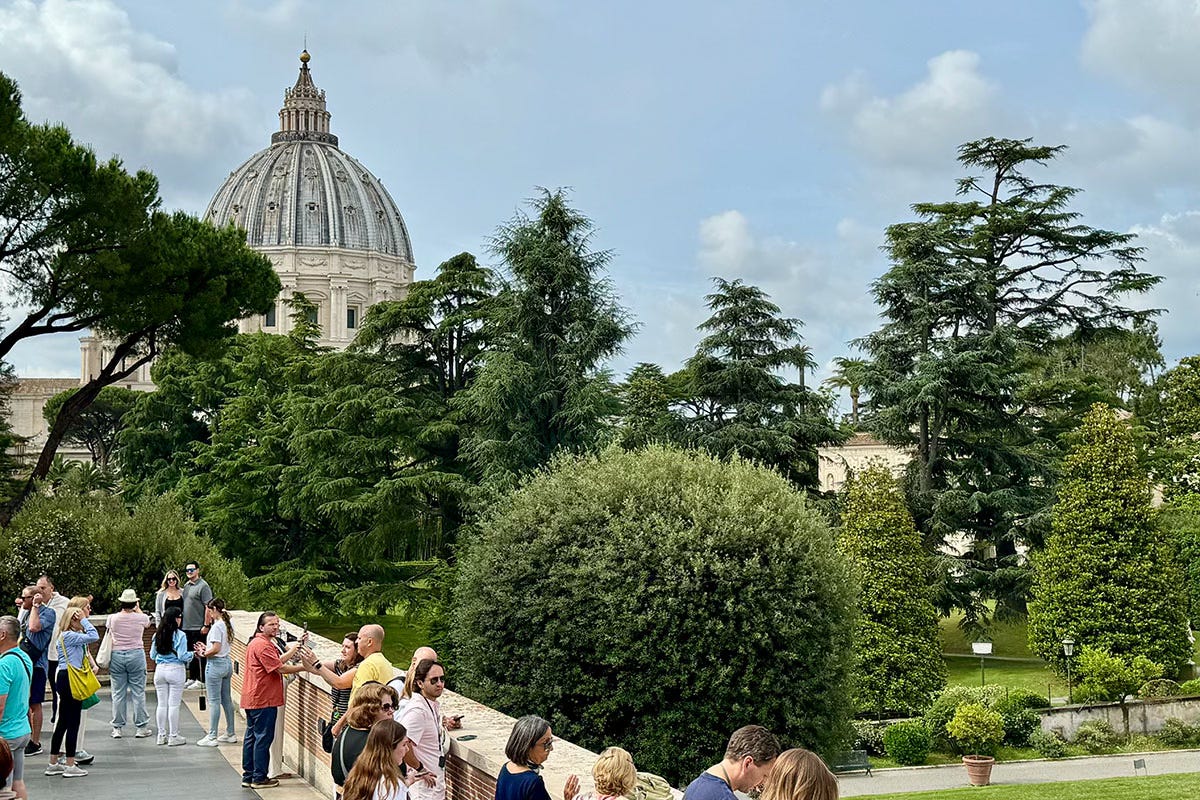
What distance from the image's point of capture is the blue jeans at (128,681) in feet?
41.5

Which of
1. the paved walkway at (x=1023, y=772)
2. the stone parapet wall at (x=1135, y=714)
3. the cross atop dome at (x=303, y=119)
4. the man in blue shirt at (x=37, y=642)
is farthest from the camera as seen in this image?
the cross atop dome at (x=303, y=119)

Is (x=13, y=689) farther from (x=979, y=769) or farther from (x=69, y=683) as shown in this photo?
(x=979, y=769)

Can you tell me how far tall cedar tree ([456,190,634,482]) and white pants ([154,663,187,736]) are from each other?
16591 mm

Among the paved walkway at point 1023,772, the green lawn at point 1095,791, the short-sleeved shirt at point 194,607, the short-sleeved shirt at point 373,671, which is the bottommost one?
the paved walkway at point 1023,772

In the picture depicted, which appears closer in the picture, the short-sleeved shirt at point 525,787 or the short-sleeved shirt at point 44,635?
the short-sleeved shirt at point 525,787

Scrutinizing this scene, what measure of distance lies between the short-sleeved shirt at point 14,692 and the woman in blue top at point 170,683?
368 cm

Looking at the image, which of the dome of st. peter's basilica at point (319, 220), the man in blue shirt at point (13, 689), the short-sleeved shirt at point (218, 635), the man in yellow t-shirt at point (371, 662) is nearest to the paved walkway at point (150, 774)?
the short-sleeved shirt at point (218, 635)

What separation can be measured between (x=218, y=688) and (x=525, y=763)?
7257 mm

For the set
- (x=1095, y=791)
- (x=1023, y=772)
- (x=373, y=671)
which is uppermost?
(x=373, y=671)

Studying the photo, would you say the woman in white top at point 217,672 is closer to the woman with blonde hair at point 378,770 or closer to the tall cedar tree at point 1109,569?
the woman with blonde hair at point 378,770

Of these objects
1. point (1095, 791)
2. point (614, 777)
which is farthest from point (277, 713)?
point (1095, 791)

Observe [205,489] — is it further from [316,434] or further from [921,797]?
[921,797]

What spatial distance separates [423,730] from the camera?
277 inches

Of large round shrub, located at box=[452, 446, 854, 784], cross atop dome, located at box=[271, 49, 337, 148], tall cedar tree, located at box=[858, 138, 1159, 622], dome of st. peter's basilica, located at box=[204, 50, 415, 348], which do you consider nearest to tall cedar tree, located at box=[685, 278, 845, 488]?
tall cedar tree, located at box=[858, 138, 1159, 622]
